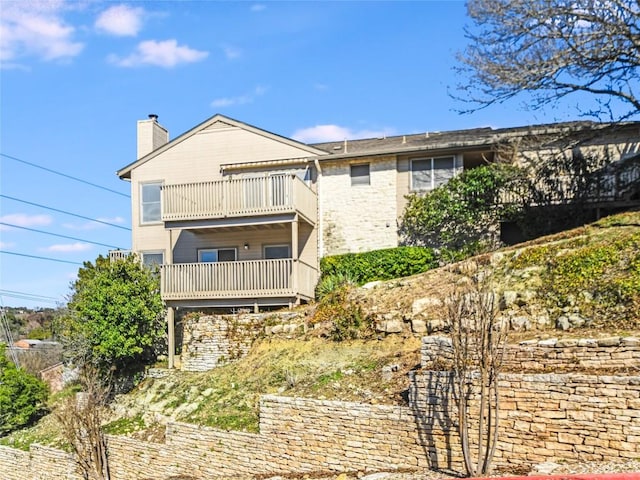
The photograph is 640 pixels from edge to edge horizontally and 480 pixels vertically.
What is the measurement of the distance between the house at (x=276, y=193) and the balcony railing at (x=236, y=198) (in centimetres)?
3

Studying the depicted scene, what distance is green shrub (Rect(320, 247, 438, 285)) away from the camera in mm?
21484

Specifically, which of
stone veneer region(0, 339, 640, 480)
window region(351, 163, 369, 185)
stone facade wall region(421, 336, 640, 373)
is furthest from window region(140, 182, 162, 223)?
stone facade wall region(421, 336, 640, 373)

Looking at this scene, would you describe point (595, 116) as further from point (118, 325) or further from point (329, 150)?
point (118, 325)

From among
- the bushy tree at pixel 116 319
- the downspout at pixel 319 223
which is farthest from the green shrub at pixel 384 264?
the bushy tree at pixel 116 319

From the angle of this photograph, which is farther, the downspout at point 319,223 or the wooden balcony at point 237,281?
the downspout at point 319,223

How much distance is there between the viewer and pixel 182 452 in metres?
14.9

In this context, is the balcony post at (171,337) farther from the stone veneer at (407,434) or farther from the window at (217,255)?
the stone veneer at (407,434)

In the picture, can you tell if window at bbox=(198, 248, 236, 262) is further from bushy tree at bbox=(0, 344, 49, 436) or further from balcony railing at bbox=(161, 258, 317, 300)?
bushy tree at bbox=(0, 344, 49, 436)

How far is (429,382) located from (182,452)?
21.7 feet

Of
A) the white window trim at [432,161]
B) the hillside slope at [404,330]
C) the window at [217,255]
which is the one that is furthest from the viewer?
the window at [217,255]

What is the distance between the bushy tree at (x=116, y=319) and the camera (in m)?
20.2

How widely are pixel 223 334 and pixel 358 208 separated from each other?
6960mm

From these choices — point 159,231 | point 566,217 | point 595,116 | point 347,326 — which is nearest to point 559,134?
point 595,116

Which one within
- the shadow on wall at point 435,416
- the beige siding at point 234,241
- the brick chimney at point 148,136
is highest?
the brick chimney at point 148,136
